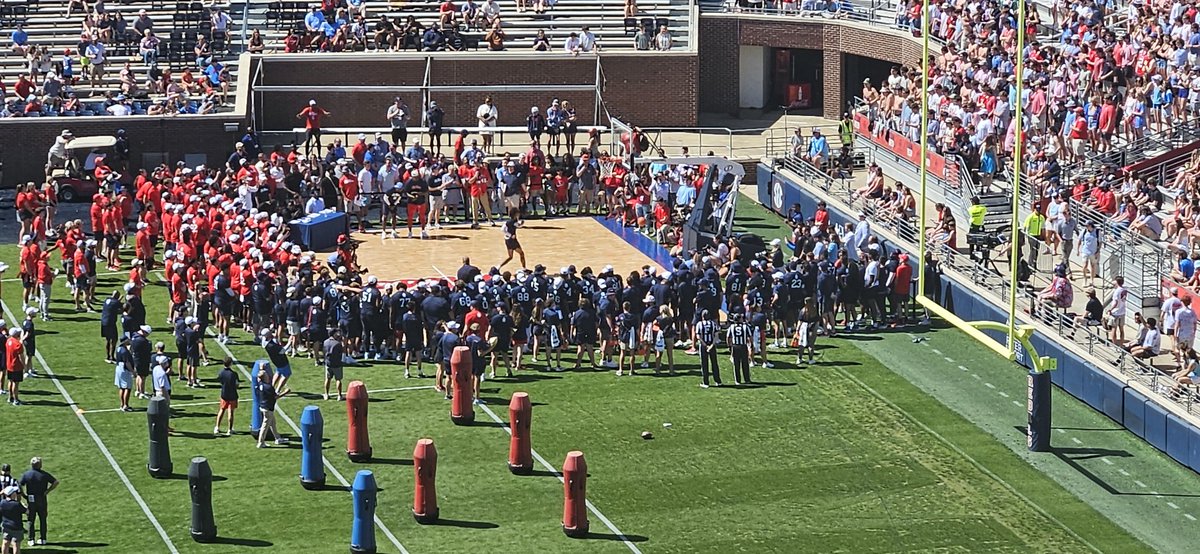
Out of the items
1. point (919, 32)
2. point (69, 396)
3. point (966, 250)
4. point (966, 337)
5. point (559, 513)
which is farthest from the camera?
point (919, 32)

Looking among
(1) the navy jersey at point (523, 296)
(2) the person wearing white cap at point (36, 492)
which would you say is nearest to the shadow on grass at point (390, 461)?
(2) the person wearing white cap at point (36, 492)

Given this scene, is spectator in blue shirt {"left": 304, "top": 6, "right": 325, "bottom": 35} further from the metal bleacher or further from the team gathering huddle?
the team gathering huddle

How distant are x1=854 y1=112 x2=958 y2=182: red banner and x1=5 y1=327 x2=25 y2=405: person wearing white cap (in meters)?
17.5

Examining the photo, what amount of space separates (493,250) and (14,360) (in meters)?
11.6

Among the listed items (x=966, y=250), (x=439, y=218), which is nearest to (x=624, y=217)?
(x=439, y=218)

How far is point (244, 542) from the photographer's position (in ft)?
82.8

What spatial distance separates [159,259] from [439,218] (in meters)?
5.82

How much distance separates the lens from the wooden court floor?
127 feet

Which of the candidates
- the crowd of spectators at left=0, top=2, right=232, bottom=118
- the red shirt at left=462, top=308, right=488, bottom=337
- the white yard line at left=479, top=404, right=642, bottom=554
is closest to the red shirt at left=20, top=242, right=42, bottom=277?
the red shirt at left=462, top=308, right=488, bottom=337

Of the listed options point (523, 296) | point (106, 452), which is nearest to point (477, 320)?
point (523, 296)

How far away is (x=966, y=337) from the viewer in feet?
112

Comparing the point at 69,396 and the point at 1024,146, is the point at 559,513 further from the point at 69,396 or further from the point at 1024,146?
the point at 1024,146

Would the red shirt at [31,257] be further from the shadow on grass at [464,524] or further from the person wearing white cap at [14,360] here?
the shadow on grass at [464,524]

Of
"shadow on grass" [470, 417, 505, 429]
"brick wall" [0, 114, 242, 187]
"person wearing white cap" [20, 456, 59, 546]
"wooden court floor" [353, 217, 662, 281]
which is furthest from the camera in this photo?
"brick wall" [0, 114, 242, 187]
